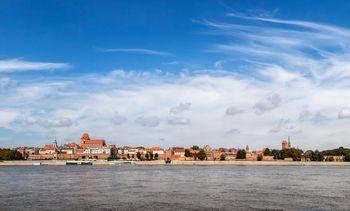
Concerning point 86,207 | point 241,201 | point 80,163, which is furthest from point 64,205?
point 80,163

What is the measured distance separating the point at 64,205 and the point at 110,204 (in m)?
3.28

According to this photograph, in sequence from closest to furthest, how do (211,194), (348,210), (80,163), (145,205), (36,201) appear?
(348,210) < (145,205) < (36,201) < (211,194) < (80,163)

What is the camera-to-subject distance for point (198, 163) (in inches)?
7116

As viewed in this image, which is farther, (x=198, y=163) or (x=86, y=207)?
(x=198, y=163)

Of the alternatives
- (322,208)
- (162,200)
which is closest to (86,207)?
(162,200)

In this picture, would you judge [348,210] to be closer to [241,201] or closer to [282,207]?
[282,207]

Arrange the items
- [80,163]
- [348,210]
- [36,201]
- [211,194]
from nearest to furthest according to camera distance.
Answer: [348,210] → [36,201] → [211,194] → [80,163]

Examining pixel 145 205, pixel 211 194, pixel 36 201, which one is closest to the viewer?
pixel 145 205

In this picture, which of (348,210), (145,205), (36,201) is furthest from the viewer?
(36,201)

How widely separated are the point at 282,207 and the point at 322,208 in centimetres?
272

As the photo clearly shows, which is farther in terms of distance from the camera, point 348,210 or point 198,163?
point 198,163

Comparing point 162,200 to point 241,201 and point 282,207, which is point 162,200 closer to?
point 241,201

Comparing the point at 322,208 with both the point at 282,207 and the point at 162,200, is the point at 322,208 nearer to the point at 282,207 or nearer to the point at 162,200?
the point at 282,207

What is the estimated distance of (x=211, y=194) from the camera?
4091cm
